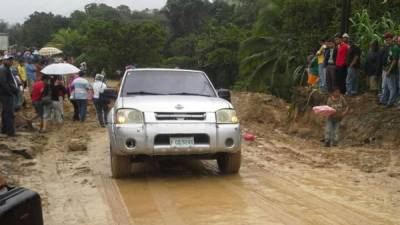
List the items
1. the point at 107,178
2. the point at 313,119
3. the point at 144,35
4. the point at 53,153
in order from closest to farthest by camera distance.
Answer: the point at 107,178 → the point at 53,153 → the point at 313,119 → the point at 144,35

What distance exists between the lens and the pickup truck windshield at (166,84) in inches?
368

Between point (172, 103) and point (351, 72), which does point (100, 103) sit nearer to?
point (351, 72)

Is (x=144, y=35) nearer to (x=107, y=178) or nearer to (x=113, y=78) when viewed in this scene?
(x=113, y=78)

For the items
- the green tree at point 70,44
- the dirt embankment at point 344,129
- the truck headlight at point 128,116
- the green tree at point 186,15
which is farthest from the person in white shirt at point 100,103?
the green tree at point 186,15

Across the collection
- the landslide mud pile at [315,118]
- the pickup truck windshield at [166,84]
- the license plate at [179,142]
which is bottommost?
the landslide mud pile at [315,118]

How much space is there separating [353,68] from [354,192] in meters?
7.39

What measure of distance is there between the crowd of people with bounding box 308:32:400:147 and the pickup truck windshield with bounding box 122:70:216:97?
365cm

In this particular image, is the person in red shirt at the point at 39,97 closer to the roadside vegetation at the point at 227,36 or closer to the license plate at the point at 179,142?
the license plate at the point at 179,142

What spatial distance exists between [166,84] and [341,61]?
6.85m

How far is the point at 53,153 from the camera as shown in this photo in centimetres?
1184


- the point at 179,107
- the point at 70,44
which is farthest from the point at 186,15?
the point at 179,107

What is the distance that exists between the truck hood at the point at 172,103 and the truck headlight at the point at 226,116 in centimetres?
8

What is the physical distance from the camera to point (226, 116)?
856cm

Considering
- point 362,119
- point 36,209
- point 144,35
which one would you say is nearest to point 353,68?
point 362,119
